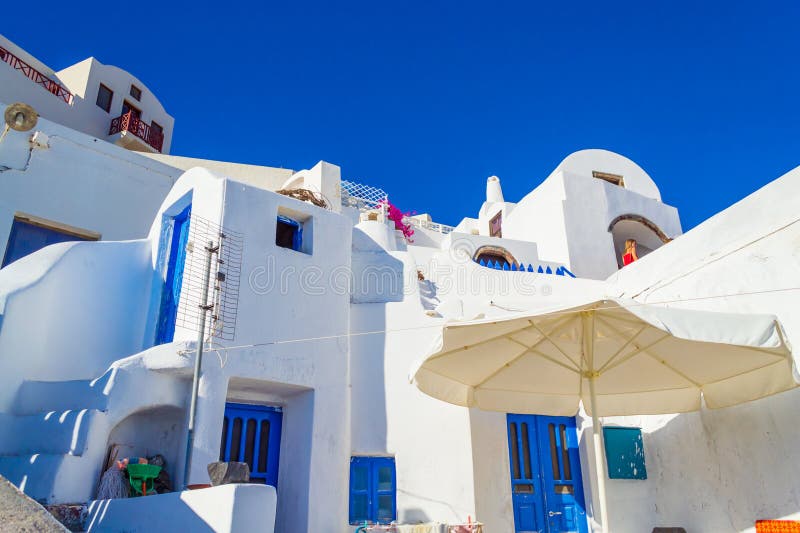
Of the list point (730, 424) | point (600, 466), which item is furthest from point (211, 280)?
point (730, 424)

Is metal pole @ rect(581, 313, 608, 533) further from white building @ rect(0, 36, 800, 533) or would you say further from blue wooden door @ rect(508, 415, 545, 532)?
blue wooden door @ rect(508, 415, 545, 532)

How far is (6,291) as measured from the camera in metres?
8.63

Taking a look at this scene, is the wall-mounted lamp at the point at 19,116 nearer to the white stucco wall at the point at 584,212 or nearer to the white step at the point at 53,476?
the white step at the point at 53,476

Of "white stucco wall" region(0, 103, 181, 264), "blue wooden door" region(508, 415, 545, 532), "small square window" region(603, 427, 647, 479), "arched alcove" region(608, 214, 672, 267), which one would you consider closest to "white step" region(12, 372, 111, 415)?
"white stucco wall" region(0, 103, 181, 264)

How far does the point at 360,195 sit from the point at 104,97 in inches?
450

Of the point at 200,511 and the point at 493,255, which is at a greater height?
the point at 493,255

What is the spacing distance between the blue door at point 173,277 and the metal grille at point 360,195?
743cm

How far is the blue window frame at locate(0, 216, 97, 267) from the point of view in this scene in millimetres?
11977

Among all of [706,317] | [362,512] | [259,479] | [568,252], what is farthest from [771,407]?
[568,252]

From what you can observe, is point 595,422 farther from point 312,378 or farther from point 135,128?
point 135,128

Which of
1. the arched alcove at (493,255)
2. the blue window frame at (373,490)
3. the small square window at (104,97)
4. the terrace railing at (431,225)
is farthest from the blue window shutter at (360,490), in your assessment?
the small square window at (104,97)

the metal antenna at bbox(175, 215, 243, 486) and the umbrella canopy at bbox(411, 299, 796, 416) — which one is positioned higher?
the metal antenna at bbox(175, 215, 243, 486)

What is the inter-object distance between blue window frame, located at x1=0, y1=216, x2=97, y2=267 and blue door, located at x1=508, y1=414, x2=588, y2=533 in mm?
9855

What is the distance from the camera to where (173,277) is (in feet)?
33.6
